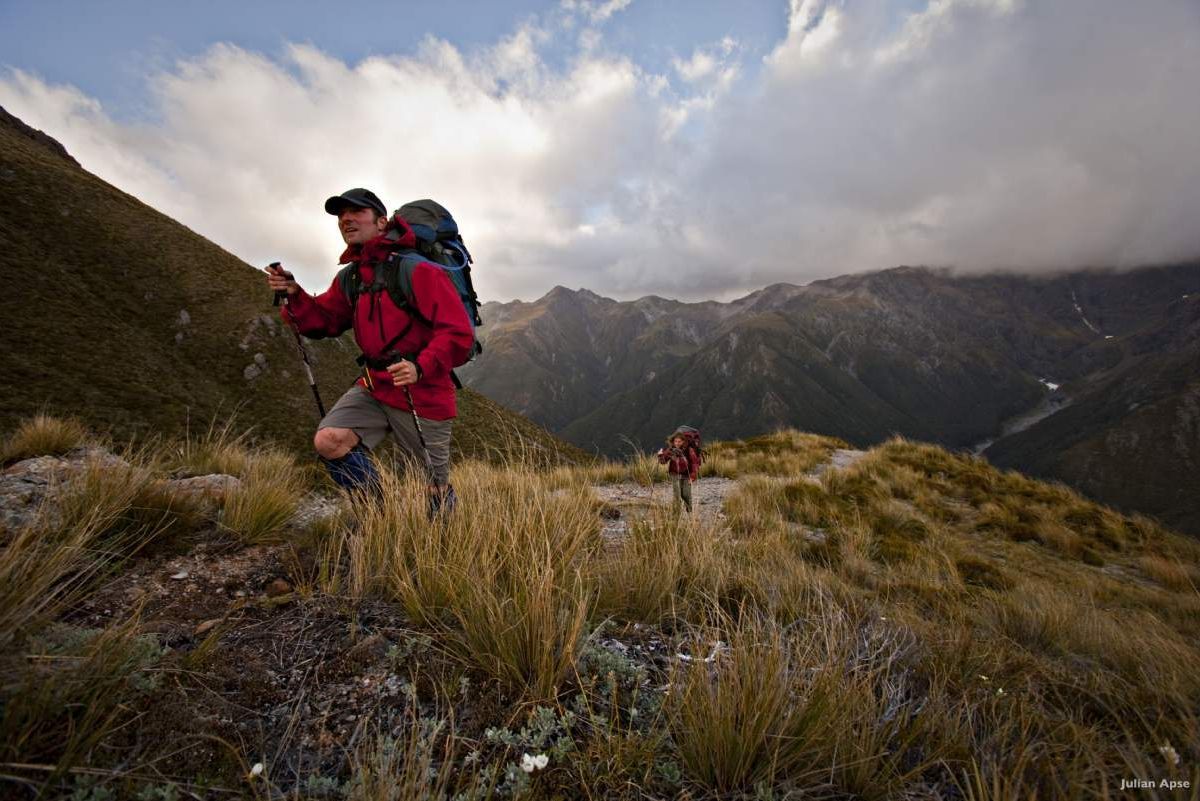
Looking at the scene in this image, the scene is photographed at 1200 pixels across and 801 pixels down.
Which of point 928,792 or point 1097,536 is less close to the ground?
point 928,792

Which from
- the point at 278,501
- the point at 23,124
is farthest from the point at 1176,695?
the point at 23,124

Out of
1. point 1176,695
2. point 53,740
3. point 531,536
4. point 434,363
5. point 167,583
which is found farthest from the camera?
point 434,363

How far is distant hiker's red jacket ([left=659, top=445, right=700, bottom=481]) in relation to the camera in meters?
7.59

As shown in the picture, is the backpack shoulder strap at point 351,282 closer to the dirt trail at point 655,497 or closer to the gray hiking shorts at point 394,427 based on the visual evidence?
the gray hiking shorts at point 394,427

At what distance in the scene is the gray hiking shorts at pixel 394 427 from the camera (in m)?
4.06

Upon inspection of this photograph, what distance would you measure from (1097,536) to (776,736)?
41.9 feet

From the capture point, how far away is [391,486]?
365 centimetres

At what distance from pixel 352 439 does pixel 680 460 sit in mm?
5118

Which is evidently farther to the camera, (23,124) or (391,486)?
(23,124)

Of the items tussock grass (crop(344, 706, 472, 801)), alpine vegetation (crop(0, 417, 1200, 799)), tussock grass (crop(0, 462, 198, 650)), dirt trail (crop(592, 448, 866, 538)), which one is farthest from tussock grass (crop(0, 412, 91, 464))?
dirt trail (crop(592, 448, 866, 538))

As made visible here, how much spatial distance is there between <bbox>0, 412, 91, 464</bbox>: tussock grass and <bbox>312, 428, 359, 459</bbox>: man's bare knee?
10.5ft

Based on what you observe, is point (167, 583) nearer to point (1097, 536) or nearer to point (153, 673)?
point (153, 673)

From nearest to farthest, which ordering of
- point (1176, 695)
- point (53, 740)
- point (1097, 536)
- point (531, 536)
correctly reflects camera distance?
point (53, 740) → point (1176, 695) → point (531, 536) → point (1097, 536)

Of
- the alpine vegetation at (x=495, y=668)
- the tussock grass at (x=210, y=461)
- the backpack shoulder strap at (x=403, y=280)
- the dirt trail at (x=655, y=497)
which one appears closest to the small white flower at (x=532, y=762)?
the alpine vegetation at (x=495, y=668)
